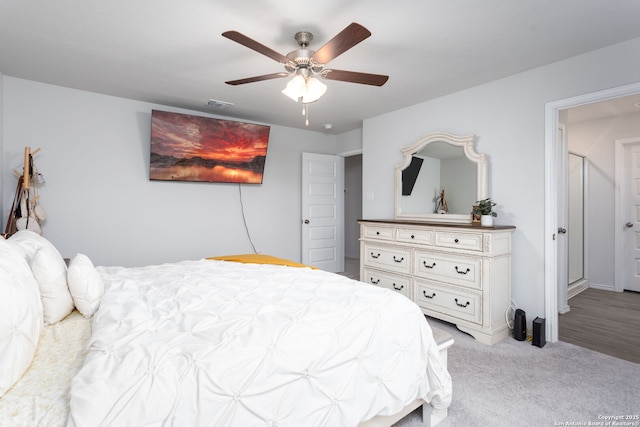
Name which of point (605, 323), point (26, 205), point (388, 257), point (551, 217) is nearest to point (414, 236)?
point (388, 257)

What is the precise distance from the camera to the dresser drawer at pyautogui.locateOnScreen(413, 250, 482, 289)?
2855 mm

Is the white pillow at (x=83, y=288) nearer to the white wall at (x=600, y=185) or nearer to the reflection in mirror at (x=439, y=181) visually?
the reflection in mirror at (x=439, y=181)

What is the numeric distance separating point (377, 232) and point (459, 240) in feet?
3.30

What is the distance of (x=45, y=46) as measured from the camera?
2500 mm

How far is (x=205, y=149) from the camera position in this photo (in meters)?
4.08

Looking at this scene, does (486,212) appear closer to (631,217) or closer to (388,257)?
(388,257)

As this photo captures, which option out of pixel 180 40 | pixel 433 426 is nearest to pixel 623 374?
pixel 433 426

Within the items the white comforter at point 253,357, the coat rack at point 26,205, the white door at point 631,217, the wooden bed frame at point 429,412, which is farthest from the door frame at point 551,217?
the coat rack at point 26,205

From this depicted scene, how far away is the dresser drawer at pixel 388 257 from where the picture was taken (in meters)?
3.44

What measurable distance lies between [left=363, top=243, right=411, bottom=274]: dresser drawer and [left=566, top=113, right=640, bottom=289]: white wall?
3.07 meters

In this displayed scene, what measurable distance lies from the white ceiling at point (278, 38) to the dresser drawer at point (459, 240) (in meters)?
1.51

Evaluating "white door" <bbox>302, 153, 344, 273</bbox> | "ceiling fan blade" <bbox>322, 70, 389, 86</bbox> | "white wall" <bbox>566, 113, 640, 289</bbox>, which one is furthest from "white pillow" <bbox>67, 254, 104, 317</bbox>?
"white wall" <bbox>566, 113, 640, 289</bbox>

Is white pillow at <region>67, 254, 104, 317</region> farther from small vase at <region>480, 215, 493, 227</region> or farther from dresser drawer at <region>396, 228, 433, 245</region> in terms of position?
small vase at <region>480, 215, 493, 227</region>

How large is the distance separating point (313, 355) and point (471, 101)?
3175 mm
